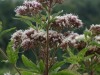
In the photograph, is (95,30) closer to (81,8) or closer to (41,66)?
(41,66)

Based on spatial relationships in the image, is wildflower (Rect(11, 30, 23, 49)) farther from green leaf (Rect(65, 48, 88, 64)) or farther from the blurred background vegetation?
the blurred background vegetation

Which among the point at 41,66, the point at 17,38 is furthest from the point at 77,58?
the point at 17,38

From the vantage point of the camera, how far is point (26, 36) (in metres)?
2.45

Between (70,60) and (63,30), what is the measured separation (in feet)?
0.63

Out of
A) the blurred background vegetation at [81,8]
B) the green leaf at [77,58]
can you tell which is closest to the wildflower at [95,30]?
the green leaf at [77,58]

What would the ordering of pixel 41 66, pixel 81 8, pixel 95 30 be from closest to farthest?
pixel 41 66
pixel 95 30
pixel 81 8

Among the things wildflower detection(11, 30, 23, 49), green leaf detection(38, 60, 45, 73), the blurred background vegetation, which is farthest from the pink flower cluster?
the blurred background vegetation

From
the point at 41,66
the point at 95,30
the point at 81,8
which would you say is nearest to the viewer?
the point at 41,66

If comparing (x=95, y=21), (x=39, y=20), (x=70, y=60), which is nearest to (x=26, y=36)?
(x=39, y=20)

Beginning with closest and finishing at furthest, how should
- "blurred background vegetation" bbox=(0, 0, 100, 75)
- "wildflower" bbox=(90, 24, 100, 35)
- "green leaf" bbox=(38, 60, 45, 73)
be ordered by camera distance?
"green leaf" bbox=(38, 60, 45, 73) < "wildflower" bbox=(90, 24, 100, 35) < "blurred background vegetation" bbox=(0, 0, 100, 75)

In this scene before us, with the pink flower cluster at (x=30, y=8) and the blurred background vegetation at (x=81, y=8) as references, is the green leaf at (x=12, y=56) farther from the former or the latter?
the blurred background vegetation at (x=81, y=8)

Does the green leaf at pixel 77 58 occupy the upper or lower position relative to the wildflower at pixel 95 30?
lower

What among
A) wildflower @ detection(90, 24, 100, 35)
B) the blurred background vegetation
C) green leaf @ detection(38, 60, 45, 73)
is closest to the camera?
green leaf @ detection(38, 60, 45, 73)

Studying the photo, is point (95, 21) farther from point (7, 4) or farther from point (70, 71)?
point (70, 71)
